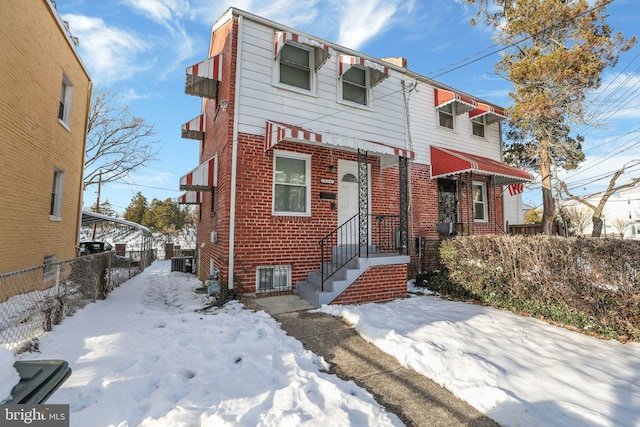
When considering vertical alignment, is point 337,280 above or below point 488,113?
below

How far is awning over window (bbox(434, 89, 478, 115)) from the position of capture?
32.0 feet

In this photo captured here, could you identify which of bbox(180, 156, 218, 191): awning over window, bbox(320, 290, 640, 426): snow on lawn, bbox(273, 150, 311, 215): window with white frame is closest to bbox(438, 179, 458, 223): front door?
bbox(320, 290, 640, 426): snow on lawn

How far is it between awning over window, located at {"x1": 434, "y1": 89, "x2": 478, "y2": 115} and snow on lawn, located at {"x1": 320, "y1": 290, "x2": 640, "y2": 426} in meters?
7.09

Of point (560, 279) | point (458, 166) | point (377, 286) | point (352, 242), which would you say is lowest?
point (377, 286)

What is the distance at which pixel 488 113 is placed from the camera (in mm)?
11047

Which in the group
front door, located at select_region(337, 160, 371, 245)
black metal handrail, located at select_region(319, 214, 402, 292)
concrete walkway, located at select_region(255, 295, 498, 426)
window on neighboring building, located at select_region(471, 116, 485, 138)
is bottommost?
concrete walkway, located at select_region(255, 295, 498, 426)

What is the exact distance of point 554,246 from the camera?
5.24m

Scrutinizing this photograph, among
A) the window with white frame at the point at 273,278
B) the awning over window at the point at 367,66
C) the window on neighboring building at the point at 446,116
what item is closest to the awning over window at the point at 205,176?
the window with white frame at the point at 273,278

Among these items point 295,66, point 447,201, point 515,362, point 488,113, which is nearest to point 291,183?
point 295,66

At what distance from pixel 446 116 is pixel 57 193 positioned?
13.6 m

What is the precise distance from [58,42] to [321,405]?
12.3 m

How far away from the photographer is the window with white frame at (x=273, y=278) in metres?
6.64

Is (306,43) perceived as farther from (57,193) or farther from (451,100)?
(57,193)

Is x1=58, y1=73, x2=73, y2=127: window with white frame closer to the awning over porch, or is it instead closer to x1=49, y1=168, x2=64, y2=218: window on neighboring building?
x1=49, y1=168, x2=64, y2=218: window on neighboring building
